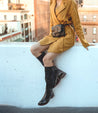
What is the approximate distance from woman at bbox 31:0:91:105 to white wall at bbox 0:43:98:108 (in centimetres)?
9

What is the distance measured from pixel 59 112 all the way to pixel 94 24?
13432 mm

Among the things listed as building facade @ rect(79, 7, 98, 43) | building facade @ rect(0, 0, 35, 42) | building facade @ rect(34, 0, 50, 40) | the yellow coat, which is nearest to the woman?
the yellow coat

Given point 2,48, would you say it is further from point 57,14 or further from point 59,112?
point 59,112

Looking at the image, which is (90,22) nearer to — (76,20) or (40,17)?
(40,17)

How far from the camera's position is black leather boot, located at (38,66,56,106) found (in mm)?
1796

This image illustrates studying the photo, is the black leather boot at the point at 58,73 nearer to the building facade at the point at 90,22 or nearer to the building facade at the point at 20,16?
Answer: the building facade at the point at 20,16

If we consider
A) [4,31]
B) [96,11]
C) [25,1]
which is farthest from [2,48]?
[25,1]

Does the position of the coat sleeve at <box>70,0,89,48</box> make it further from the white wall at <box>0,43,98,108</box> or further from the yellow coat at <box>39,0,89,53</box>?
the white wall at <box>0,43,98,108</box>

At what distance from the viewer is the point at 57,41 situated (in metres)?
1.78

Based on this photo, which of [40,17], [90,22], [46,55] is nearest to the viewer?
[46,55]

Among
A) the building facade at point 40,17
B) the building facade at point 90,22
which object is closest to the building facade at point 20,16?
the building facade at point 40,17

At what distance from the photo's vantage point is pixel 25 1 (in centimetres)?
2022

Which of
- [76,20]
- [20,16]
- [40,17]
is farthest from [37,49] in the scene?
[40,17]

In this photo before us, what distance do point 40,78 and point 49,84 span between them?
0.52 feet
